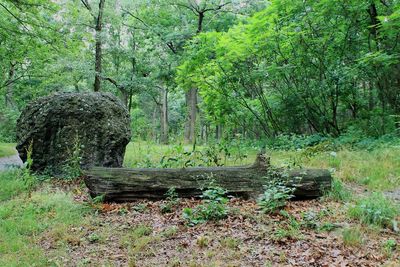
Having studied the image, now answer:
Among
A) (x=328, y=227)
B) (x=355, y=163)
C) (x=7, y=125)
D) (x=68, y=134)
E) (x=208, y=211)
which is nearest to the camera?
(x=328, y=227)

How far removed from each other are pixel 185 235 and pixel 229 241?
2.04 ft

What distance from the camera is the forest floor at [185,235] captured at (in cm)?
360

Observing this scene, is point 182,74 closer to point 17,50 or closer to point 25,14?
point 25,14

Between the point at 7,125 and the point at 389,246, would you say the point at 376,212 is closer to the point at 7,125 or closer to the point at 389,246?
the point at 389,246

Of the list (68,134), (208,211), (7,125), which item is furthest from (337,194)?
(7,125)

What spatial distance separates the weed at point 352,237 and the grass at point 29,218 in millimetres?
3305

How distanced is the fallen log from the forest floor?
0.56ft

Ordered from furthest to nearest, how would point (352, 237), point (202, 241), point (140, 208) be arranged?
1. point (140, 208)
2. point (202, 241)
3. point (352, 237)

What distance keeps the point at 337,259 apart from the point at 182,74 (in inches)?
398

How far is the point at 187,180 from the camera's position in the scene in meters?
5.53

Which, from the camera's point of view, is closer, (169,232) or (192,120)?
(169,232)

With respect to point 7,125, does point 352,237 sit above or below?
below

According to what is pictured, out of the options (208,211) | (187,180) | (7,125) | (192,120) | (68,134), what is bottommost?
(208,211)

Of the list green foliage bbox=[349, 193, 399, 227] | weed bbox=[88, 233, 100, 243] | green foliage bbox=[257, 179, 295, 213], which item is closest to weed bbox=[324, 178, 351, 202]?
green foliage bbox=[349, 193, 399, 227]
